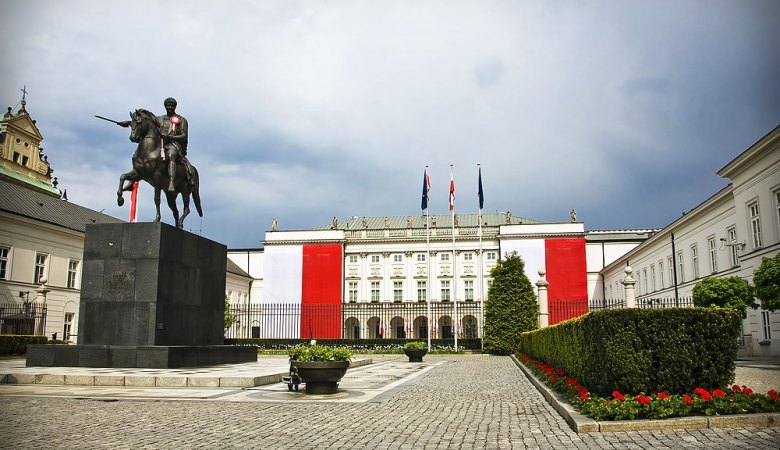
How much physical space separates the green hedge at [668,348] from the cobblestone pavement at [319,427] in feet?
3.59

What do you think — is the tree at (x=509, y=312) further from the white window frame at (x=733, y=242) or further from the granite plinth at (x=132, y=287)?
the granite plinth at (x=132, y=287)

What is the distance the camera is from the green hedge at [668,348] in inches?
304

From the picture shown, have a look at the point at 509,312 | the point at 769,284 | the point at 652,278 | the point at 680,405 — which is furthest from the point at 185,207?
the point at 652,278

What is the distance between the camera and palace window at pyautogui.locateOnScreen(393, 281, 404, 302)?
66.9 meters

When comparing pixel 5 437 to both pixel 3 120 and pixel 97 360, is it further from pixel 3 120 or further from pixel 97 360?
pixel 3 120

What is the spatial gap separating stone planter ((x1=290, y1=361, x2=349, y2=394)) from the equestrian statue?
7.27 meters

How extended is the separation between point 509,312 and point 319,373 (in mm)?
22966

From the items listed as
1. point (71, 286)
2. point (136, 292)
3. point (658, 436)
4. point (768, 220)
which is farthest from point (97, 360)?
point (71, 286)

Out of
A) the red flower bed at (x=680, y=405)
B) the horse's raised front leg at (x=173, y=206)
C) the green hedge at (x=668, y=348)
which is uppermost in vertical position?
the horse's raised front leg at (x=173, y=206)

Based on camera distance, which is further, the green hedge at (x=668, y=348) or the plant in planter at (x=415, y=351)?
the plant in planter at (x=415, y=351)

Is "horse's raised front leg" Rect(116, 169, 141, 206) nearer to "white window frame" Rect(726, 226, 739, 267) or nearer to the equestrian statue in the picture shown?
the equestrian statue

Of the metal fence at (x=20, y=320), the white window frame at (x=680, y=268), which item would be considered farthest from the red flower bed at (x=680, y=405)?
the white window frame at (x=680, y=268)

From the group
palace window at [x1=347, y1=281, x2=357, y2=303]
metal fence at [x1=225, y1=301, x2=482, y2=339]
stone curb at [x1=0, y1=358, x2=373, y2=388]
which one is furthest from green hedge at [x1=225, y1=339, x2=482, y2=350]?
stone curb at [x1=0, y1=358, x2=373, y2=388]

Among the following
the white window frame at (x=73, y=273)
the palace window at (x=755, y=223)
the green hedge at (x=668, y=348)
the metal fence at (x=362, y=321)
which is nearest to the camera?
the green hedge at (x=668, y=348)
